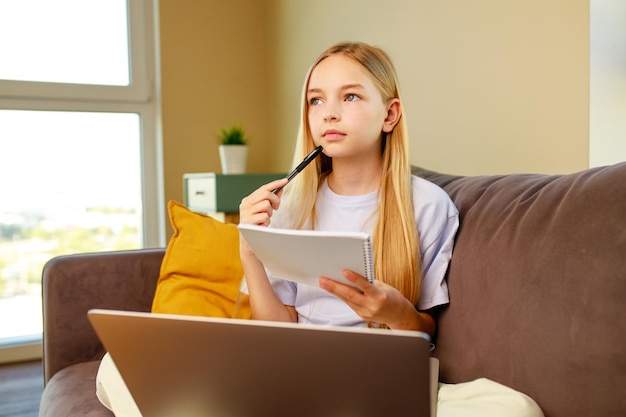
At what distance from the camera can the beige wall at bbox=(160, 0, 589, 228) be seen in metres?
1.43

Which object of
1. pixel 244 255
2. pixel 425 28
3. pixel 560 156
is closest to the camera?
pixel 244 255

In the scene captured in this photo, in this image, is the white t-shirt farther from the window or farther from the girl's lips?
the window

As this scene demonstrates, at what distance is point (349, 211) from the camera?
45.3 inches

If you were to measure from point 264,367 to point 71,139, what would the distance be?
2714 mm

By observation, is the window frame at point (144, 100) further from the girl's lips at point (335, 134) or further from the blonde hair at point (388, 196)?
the girl's lips at point (335, 134)

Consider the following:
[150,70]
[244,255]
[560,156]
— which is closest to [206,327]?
[244,255]

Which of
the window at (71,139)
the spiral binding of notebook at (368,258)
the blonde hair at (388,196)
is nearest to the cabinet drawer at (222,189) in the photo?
the window at (71,139)

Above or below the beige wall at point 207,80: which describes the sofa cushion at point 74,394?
below

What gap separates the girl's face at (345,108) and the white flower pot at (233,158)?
5.62ft

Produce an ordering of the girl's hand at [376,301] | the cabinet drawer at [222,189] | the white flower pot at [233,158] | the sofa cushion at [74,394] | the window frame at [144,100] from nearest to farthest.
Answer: the girl's hand at [376,301] → the sofa cushion at [74,394] → the cabinet drawer at [222,189] → the white flower pot at [233,158] → the window frame at [144,100]

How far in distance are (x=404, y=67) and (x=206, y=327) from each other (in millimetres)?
1579

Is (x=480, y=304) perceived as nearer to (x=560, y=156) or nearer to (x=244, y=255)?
(x=244, y=255)

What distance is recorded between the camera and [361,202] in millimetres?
1147

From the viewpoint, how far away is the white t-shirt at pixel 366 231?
105 cm
